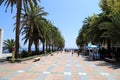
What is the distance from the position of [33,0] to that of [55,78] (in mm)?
24505

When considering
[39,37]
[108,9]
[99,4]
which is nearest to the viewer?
[108,9]

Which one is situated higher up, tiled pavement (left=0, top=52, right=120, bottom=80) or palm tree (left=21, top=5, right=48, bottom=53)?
palm tree (left=21, top=5, right=48, bottom=53)

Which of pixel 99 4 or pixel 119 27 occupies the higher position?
pixel 99 4

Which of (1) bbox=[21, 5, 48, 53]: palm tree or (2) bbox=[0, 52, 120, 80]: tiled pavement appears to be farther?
(1) bbox=[21, 5, 48, 53]: palm tree

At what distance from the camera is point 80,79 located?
17781 millimetres

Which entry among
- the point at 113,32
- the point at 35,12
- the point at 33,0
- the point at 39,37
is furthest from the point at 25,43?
the point at 113,32

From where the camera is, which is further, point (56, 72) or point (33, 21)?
point (33, 21)

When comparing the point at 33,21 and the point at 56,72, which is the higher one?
the point at 33,21

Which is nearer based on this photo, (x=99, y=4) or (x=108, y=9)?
(x=108, y=9)

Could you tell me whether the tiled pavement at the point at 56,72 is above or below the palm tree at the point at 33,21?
below

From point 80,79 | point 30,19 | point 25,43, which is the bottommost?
point 80,79

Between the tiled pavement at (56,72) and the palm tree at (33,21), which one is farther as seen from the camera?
the palm tree at (33,21)

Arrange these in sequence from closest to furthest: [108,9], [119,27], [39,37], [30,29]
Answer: [119,27], [108,9], [30,29], [39,37]

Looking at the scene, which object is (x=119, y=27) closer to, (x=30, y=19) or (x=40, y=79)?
(x=40, y=79)
